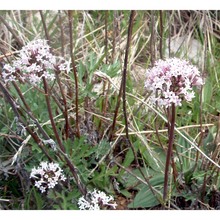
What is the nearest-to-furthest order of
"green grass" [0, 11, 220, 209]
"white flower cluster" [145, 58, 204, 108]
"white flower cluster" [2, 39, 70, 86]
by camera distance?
"white flower cluster" [145, 58, 204, 108] → "white flower cluster" [2, 39, 70, 86] → "green grass" [0, 11, 220, 209]

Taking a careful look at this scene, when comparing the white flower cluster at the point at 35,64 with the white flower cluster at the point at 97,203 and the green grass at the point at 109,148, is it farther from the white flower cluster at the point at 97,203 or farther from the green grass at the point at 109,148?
the white flower cluster at the point at 97,203

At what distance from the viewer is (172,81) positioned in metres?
1.03

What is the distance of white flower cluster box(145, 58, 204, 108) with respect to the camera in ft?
3.29

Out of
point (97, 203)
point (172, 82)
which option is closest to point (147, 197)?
point (97, 203)

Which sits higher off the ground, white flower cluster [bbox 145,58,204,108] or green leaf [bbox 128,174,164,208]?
white flower cluster [bbox 145,58,204,108]

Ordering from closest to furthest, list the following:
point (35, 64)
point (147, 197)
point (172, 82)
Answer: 1. point (172, 82)
2. point (35, 64)
3. point (147, 197)

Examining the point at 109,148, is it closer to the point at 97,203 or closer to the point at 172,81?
the point at 97,203

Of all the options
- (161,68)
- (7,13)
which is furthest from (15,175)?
(7,13)

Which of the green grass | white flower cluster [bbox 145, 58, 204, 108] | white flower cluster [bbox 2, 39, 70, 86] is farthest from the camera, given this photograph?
the green grass

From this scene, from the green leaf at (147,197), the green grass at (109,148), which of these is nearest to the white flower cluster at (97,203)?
the green grass at (109,148)

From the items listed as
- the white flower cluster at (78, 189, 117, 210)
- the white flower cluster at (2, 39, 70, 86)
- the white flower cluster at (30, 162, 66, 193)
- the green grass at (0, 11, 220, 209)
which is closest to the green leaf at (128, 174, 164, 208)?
the green grass at (0, 11, 220, 209)

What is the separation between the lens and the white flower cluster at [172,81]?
1.00 meters

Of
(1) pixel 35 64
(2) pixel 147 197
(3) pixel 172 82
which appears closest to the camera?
(3) pixel 172 82

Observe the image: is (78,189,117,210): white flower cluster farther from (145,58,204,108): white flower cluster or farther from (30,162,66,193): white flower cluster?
(145,58,204,108): white flower cluster
